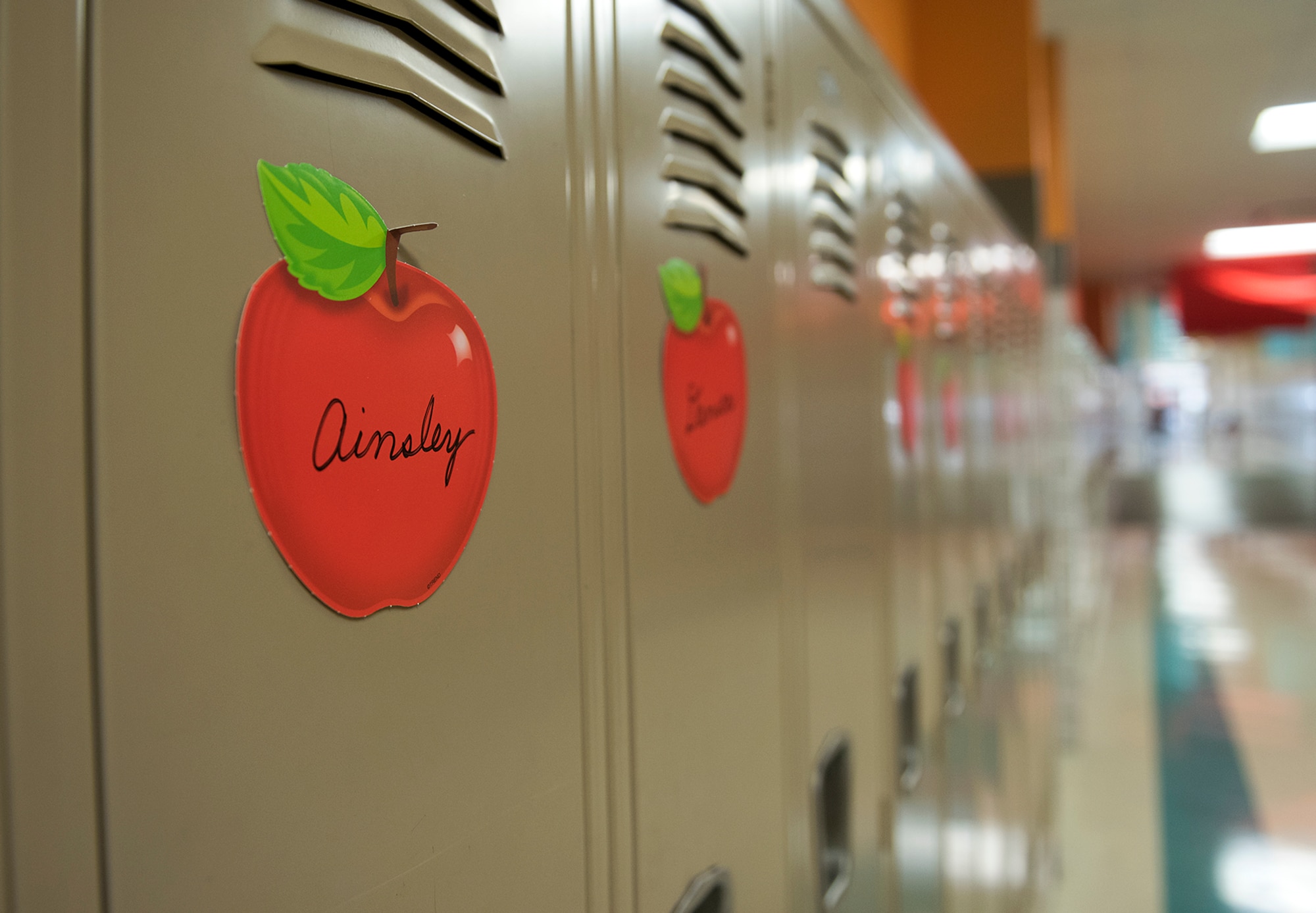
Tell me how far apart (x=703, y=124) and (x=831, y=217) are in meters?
0.40

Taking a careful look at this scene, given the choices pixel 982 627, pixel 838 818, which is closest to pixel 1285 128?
pixel 982 627

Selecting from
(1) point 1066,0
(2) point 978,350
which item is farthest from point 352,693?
(1) point 1066,0

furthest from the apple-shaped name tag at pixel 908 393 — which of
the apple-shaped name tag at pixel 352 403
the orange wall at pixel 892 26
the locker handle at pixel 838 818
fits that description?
the orange wall at pixel 892 26

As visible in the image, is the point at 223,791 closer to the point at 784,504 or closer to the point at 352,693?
the point at 352,693

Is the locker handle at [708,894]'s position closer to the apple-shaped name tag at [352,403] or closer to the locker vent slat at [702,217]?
the apple-shaped name tag at [352,403]

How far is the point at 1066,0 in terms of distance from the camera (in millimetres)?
5336

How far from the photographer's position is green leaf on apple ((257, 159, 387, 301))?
41cm

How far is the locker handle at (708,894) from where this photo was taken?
0.77 m

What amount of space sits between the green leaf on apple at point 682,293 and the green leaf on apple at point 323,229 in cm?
33

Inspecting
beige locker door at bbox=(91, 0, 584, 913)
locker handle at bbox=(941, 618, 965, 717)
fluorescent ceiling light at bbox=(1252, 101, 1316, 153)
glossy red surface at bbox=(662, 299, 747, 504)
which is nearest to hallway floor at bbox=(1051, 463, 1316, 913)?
locker handle at bbox=(941, 618, 965, 717)

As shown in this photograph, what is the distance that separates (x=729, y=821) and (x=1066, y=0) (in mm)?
5783

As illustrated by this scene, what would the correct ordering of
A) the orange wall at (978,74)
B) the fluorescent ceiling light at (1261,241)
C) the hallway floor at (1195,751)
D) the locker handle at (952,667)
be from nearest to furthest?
the locker handle at (952,667) → the hallway floor at (1195,751) → the orange wall at (978,74) → the fluorescent ceiling light at (1261,241)

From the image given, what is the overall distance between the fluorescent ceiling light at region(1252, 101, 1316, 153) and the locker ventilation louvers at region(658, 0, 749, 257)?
7707 millimetres

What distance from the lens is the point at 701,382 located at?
82cm
